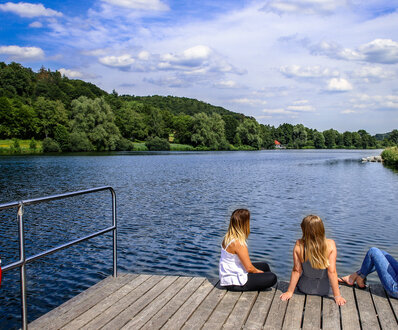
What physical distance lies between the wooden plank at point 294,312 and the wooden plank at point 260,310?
22 cm

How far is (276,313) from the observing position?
4.15 meters

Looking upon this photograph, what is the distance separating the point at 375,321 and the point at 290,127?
183101 mm

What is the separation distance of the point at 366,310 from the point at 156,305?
7.50 feet

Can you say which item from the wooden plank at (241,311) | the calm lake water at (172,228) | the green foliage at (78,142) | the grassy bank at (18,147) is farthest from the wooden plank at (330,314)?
the green foliage at (78,142)

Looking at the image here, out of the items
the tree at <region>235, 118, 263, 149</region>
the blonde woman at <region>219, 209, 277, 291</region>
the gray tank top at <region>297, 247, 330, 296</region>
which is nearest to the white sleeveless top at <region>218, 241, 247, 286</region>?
the blonde woman at <region>219, 209, 277, 291</region>

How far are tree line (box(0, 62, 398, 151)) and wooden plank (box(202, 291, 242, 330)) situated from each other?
71.8m

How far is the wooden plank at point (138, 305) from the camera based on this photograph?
3.95 m

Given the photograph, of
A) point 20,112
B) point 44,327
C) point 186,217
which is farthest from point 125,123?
point 44,327

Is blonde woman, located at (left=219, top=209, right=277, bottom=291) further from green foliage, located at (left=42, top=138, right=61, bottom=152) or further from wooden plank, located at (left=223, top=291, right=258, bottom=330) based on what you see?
green foliage, located at (left=42, top=138, right=61, bottom=152)

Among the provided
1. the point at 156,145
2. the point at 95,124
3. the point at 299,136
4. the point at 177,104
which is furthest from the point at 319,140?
the point at 95,124

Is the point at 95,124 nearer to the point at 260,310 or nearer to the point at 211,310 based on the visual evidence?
the point at 211,310

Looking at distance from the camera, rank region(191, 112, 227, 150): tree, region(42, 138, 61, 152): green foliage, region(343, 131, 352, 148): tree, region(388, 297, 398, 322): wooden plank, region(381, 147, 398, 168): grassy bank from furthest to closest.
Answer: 1. region(343, 131, 352, 148): tree
2. region(191, 112, 227, 150): tree
3. region(42, 138, 61, 152): green foliage
4. region(381, 147, 398, 168): grassy bank
5. region(388, 297, 398, 322): wooden plank

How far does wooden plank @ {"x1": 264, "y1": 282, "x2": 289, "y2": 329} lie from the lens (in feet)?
12.7

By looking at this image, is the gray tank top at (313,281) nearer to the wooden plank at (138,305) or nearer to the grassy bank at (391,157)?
the wooden plank at (138,305)
